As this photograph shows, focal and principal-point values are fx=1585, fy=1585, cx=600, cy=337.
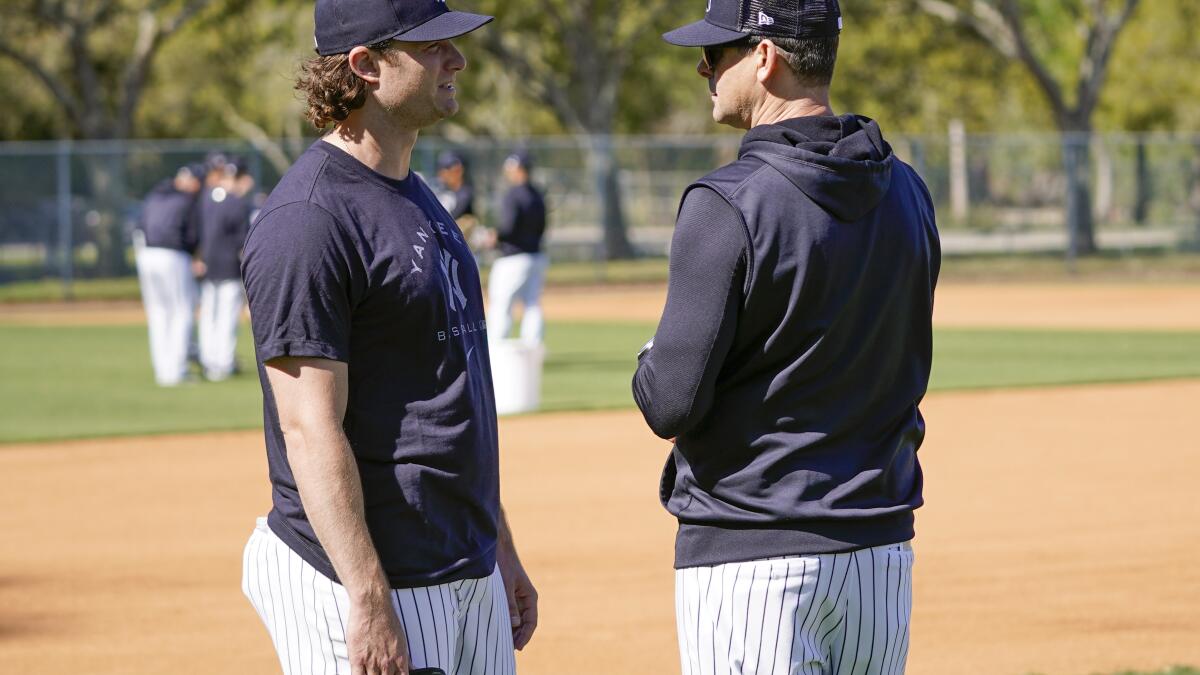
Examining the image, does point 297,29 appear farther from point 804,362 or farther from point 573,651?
point 804,362

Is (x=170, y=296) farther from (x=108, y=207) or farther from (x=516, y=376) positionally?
(x=108, y=207)

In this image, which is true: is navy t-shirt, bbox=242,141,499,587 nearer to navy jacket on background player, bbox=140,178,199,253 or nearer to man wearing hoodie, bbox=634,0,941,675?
man wearing hoodie, bbox=634,0,941,675

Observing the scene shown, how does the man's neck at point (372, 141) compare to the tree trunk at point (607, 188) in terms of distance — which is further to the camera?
the tree trunk at point (607, 188)

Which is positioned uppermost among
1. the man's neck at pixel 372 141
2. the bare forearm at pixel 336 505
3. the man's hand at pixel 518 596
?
the man's neck at pixel 372 141

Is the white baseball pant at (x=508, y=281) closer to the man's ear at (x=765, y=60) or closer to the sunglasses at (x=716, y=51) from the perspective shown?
the sunglasses at (x=716, y=51)

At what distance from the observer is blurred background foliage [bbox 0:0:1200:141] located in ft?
130

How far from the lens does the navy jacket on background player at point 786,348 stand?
2951 millimetres

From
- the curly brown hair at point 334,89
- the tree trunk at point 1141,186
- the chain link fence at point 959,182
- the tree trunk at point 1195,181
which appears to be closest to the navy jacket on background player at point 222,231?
the curly brown hair at point 334,89

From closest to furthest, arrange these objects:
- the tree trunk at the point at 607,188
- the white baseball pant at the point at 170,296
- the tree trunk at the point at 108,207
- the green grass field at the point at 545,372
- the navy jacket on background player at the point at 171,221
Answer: the green grass field at the point at 545,372, the navy jacket on background player at the point at 171,221, the white baseball pant at the point at 170,296, the tree trunk at the point at 108,207, the tree trunk at the point at 607,188

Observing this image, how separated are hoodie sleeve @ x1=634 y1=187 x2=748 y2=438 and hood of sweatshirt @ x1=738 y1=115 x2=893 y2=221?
176 millimetres

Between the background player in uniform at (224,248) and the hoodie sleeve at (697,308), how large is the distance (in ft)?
44.8

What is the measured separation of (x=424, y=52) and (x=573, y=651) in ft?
12.2

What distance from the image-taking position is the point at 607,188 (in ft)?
112

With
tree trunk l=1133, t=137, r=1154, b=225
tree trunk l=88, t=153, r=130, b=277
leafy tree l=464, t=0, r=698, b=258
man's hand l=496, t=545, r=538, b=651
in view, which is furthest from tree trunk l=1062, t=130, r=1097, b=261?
man's hand l=496, t=545, r=538, b=651
